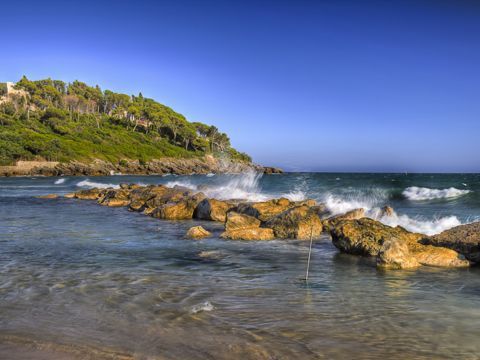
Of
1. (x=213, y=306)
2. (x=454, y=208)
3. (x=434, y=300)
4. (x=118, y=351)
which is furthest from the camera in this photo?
(x=454, y=208)

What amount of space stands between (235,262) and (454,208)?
2027cm

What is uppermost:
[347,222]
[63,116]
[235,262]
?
[63,116]

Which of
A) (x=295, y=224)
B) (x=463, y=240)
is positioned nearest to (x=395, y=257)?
(x=463, y=240)

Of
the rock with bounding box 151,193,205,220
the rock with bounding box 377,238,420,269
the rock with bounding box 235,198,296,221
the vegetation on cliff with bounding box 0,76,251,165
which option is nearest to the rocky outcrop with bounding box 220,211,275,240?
the rock with bounding box 235,198,296,221

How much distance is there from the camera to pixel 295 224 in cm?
1434

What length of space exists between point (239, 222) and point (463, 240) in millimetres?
7100

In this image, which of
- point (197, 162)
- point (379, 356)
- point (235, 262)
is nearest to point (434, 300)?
point (379, 356)

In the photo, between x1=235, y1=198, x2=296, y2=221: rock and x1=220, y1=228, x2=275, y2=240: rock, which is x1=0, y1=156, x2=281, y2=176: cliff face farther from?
x1=220, y1=228, x2=275, y2=240: rock

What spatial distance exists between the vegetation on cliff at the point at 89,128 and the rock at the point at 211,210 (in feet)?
269

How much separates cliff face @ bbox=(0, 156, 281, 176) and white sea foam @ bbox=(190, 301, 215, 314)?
301ft

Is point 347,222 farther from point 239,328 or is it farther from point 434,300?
point 239,328

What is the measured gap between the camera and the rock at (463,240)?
10555 mm

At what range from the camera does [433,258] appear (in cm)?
1033

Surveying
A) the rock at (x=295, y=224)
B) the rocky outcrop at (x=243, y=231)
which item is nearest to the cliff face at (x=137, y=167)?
the rocky outcrop at (x=243, y=231)
